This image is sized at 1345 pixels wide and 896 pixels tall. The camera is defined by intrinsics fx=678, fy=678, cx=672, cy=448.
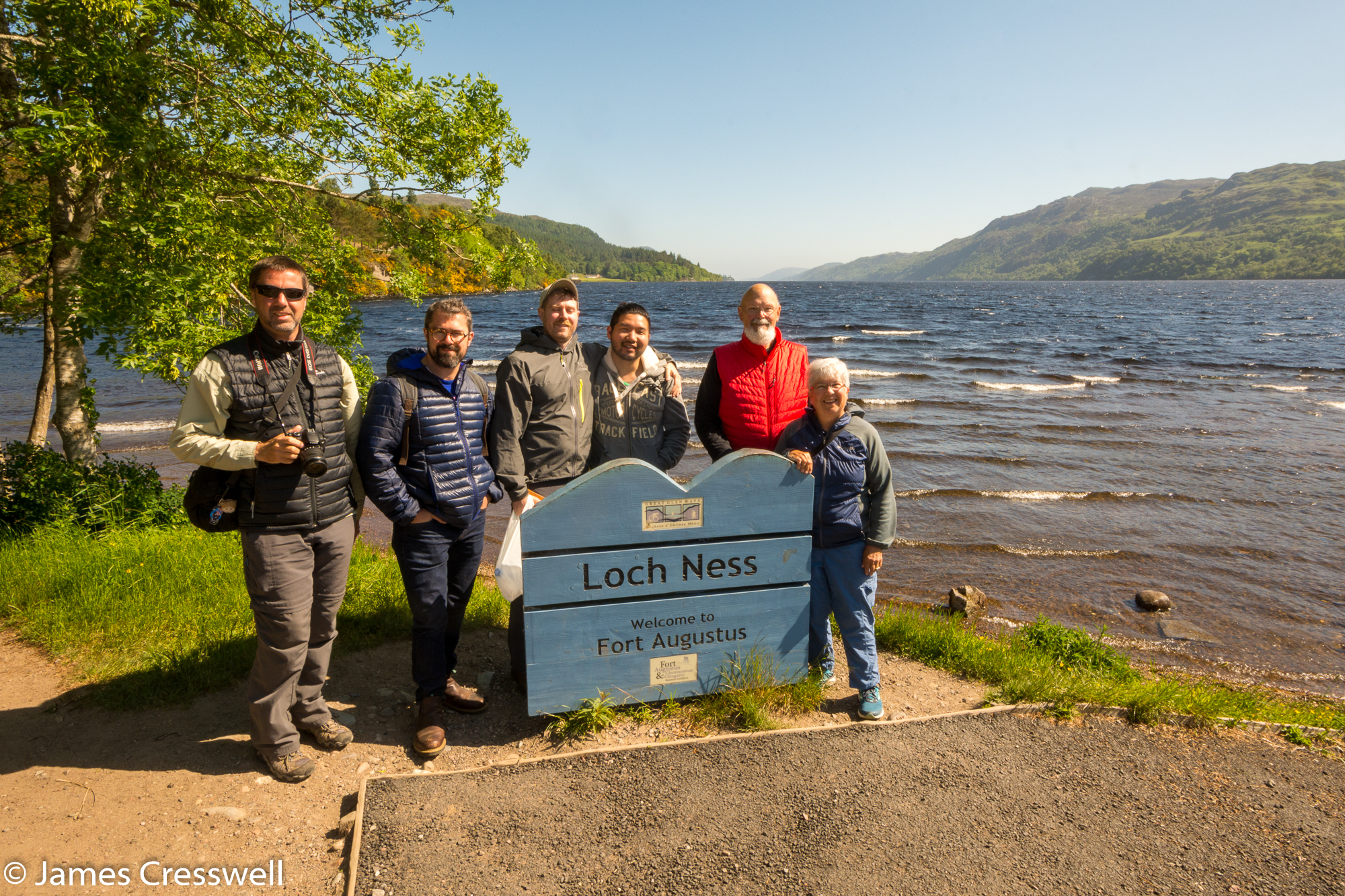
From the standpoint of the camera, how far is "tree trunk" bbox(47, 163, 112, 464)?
5973 millimetres

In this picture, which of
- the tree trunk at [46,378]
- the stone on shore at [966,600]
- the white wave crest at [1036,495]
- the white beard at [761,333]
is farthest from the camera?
the white wave crest at [1036,495]

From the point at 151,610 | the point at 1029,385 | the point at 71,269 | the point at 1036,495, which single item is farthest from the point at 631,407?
the point at 1029,385

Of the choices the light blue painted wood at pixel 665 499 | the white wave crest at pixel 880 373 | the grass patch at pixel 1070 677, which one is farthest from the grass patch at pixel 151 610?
the white wave crest at pixel 880 373

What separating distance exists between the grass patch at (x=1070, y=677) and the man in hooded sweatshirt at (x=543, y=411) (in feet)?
9.29

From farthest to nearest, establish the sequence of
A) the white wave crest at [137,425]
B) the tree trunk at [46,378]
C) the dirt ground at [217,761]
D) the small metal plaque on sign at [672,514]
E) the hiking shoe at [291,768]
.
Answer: the white wave crest at [137,425] < the tree trunk at [46,378] < the small metal plaque on sign at [672,514] < the hiking shoe at [291,768] < the dirt ground at [217,761]

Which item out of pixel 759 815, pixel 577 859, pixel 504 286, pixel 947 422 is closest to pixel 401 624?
pixel 577 859

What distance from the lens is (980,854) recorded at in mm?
2941

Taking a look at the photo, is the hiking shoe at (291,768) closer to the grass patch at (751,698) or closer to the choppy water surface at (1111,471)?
the grass patch at (751,698)

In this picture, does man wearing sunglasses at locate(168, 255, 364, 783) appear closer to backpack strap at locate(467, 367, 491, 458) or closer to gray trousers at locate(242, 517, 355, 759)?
gray trousers at locate(242, 517, 355, 759)

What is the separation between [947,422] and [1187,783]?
46.8ft

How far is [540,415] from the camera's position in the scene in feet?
13.7

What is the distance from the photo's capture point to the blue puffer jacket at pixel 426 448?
11.7 ft

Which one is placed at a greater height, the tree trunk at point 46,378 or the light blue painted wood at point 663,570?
the tree trunk at point 46,378

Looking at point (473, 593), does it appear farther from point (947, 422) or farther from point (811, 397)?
point (947, 422)
